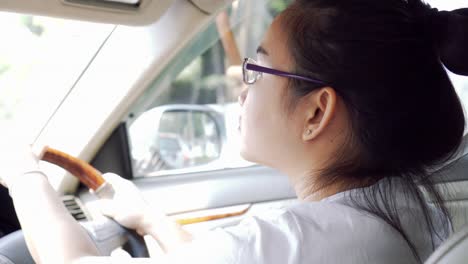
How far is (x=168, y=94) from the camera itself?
259cm

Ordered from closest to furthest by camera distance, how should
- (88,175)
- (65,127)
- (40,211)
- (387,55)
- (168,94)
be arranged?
(387,55)
(40,211)
(88,175)
(65,127)
(168,94)

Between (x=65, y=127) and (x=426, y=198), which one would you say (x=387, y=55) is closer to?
(x=426, y=198)

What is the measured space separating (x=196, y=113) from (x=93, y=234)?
1479 mm

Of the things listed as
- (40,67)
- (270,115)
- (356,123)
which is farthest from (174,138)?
(356,123)

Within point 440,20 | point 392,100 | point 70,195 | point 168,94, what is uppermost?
point 440,20

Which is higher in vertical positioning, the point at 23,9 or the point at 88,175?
the point at 23,9

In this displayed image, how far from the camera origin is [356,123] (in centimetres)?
119

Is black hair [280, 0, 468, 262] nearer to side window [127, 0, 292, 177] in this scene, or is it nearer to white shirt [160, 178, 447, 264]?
white shirt [160, 178, 447, 264]

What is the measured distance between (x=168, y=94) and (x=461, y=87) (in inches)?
46.2

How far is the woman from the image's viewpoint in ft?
3.70

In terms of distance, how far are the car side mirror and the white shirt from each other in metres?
1.52

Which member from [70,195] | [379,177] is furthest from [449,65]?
[70,195]

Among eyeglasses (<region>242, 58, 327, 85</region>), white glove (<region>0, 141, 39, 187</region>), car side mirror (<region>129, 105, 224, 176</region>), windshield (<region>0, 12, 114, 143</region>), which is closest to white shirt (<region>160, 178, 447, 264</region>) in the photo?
eyeglasses (<region>242, 58, 327, 85</region>)

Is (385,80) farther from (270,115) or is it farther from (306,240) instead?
(306,240)
